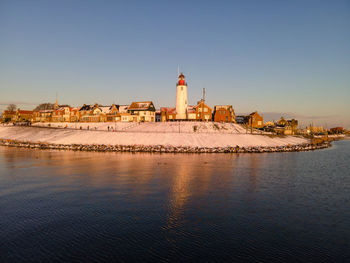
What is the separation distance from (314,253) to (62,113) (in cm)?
→ 12870

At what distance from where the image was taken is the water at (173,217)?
49.6ft

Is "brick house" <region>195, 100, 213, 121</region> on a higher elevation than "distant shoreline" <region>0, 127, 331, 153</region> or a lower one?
higher

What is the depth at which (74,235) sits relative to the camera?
17094 mm

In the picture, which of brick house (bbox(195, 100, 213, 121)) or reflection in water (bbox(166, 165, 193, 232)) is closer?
reflection in water (bbox(166, 165, 193, 232))

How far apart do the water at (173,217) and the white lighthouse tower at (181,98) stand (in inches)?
2571

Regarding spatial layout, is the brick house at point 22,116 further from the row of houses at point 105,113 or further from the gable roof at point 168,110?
the gable roof at point 168,110

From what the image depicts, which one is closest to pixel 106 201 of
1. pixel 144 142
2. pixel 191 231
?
pixel 191 231

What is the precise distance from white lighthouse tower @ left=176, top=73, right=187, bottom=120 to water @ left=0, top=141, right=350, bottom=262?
6529 cm

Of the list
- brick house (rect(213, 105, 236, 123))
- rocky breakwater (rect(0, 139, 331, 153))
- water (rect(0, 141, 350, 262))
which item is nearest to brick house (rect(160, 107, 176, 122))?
brick house (rect(213, 105, 236, 123))

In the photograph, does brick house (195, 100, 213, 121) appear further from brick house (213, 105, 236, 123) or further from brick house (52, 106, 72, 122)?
brick house (52, 106, 72, 122)

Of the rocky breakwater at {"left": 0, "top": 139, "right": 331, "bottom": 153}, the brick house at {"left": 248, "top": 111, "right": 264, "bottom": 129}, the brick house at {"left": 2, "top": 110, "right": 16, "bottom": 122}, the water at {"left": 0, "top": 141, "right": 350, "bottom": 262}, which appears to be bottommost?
the water at {"left": 0, "top": 141, "right": 350, "bottom": 262}

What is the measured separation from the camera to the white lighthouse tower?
99312mm

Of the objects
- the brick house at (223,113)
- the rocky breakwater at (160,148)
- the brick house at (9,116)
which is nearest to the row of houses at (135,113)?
the brick house at (223,113)

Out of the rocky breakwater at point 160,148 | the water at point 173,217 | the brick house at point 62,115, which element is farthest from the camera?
the brick house at point 62,115
